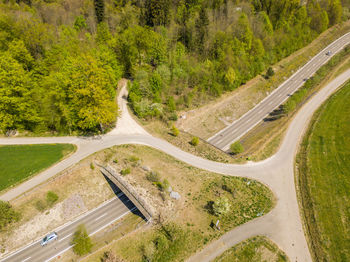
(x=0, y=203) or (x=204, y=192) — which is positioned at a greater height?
(x=0, y=203)

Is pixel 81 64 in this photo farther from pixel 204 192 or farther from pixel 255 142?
pixel 255 142

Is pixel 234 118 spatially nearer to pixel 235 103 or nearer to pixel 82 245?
pixel 235 103

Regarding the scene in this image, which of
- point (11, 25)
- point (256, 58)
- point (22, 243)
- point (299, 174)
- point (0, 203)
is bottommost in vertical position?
point (22, 243)

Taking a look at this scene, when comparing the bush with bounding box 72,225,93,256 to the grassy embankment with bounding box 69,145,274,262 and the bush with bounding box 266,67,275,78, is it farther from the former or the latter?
Answer: the bush with bounding box 266,67,275,78

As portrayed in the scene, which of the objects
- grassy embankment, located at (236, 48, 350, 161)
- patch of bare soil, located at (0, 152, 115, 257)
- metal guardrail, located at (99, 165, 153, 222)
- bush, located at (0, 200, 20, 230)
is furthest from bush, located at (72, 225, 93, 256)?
grassy embankment, located at (236, 48, 350, 161)

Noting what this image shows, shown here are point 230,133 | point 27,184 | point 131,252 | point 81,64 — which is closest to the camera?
point 131,252

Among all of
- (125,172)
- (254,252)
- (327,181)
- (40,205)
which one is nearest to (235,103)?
(327,181)

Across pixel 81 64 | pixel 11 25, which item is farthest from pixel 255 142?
pixel 11 25
